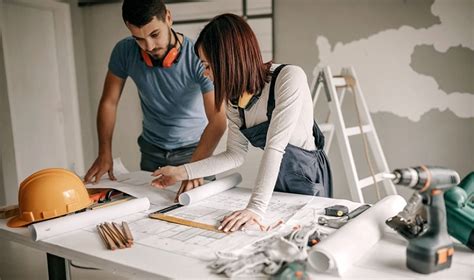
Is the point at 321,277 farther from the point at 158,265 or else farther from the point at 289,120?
the point at 289,120

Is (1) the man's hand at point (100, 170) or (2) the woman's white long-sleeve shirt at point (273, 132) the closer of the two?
(2) the woman's white long-sleeve shirt at point (273, 132)

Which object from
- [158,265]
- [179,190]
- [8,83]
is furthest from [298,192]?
[8,83]

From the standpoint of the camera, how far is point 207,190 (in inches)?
52.3

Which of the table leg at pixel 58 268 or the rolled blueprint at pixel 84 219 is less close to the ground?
the rolled blueprint at pixel 84 219

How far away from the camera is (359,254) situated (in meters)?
0.82

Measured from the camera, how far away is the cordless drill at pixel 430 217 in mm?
742

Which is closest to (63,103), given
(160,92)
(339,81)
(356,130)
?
(160,92)

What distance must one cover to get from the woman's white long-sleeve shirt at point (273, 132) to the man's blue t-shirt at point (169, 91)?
359mm

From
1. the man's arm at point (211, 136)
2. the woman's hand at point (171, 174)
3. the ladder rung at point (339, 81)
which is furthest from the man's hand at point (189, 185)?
the ladder rung at point (339, 81)

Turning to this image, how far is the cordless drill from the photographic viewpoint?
2.43ft

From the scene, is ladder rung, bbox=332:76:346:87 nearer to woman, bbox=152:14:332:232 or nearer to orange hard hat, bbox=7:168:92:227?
woman, bbox=152:14:332:232

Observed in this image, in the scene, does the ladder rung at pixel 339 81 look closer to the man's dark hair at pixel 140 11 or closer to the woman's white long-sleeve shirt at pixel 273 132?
the woman's white long-sleeve shirt at pixel 273 132

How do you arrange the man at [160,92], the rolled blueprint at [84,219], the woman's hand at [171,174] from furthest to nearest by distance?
1. the man at [160,92]
2. the woman's hand at [171,174]
3. the rolled blueprint at [84,219]

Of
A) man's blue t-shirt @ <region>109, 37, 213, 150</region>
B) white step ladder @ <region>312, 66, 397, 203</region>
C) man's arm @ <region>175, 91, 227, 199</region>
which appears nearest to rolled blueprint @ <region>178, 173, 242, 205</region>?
man's arm @ <region>175, 91, 227, 199</region>
